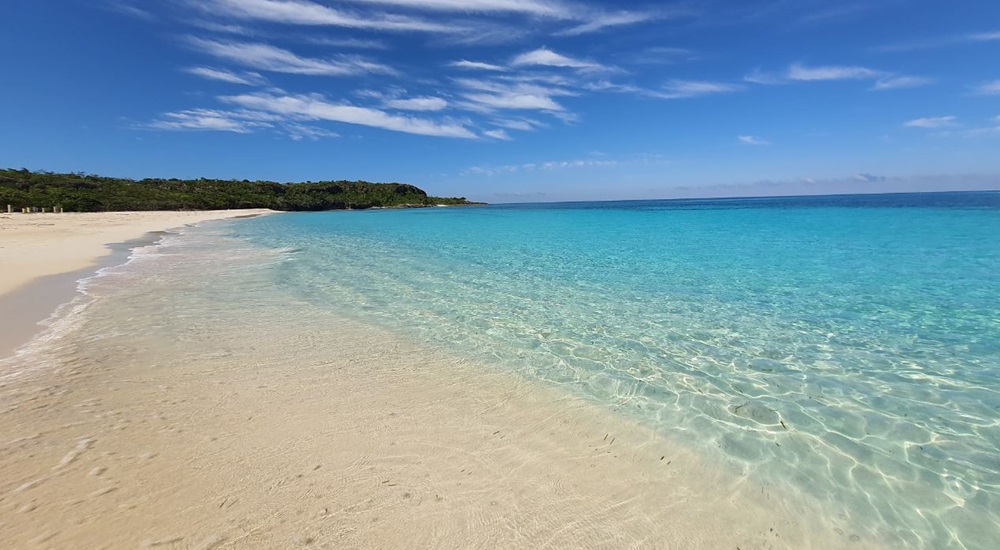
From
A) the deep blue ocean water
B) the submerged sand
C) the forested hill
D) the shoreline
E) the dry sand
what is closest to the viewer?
the submerged sand

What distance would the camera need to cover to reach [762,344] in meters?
6.29

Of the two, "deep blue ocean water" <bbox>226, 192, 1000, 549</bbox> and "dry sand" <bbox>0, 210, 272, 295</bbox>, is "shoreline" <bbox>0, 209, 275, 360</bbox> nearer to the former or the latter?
"dry sand" <bbox>0, 210, 272, 295</bbox>

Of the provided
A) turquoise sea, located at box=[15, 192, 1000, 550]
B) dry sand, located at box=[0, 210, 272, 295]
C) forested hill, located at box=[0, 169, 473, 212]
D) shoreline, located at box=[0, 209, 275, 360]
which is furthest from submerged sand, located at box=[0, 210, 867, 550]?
forested hill, located at box=[0, 169, 473, 212]

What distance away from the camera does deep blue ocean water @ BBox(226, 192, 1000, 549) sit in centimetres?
338

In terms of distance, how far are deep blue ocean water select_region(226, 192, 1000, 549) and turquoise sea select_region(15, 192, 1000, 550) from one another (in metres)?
0.02

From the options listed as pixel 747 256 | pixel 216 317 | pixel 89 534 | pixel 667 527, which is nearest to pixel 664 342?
pixel 667 527

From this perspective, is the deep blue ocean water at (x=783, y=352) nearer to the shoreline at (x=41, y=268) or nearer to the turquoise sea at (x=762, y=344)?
the turquoise sea at (x=762, y=344)

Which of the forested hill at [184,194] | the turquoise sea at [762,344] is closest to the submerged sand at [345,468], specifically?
the turquoise sea at [762,344]

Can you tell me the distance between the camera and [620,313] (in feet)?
26.3

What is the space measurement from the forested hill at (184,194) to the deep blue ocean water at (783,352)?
187 feet

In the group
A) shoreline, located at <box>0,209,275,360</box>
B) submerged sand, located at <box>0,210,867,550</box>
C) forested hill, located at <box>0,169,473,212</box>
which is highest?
forested hill, located at <box>0,169,473,212</box>

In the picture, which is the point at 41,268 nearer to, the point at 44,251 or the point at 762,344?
the point at 44,251

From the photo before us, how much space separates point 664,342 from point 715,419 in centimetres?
222

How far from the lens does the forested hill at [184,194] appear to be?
1994 inches
